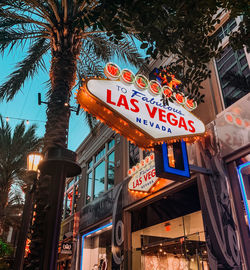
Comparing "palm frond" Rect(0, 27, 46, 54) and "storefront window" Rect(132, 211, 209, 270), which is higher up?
"palm frond" Rect(0, 27, 46, 54)

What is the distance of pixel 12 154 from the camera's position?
602 inches

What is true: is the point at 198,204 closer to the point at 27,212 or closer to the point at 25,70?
the point at 27,212

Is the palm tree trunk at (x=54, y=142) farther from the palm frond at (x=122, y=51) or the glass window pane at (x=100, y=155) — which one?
the glass window pane at (x=100, y=155)

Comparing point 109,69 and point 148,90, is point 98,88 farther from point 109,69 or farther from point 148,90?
point 148,90

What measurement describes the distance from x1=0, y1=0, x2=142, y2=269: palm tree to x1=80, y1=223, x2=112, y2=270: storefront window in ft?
24.7

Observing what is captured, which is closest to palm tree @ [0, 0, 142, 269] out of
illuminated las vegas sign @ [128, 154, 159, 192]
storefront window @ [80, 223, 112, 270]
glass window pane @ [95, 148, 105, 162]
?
illuminated las vegas sign @ [128, 154, 159, 192]

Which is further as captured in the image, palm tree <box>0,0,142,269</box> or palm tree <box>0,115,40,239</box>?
palm tree <box>0,115,40,239</box>

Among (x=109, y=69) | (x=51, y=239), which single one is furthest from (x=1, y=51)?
(x=51, y=239)

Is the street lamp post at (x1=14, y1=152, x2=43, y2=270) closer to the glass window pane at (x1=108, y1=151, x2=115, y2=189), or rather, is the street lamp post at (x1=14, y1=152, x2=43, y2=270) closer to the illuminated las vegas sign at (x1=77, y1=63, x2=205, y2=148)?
the illuminated las vegas sign at (x1=77, y1=63, x2=205, y2=148)

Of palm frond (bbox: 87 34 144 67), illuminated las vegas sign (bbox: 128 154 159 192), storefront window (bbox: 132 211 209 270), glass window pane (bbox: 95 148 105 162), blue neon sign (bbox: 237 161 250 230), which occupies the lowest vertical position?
storefront window (bbox: 132 211 209 270)

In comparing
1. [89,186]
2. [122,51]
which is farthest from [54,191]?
[89,186]

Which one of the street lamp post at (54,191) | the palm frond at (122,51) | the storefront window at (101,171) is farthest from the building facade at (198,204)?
the street lamp post at (54,191)

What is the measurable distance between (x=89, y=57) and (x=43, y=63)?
1882 millimetres

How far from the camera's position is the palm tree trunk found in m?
5.00
